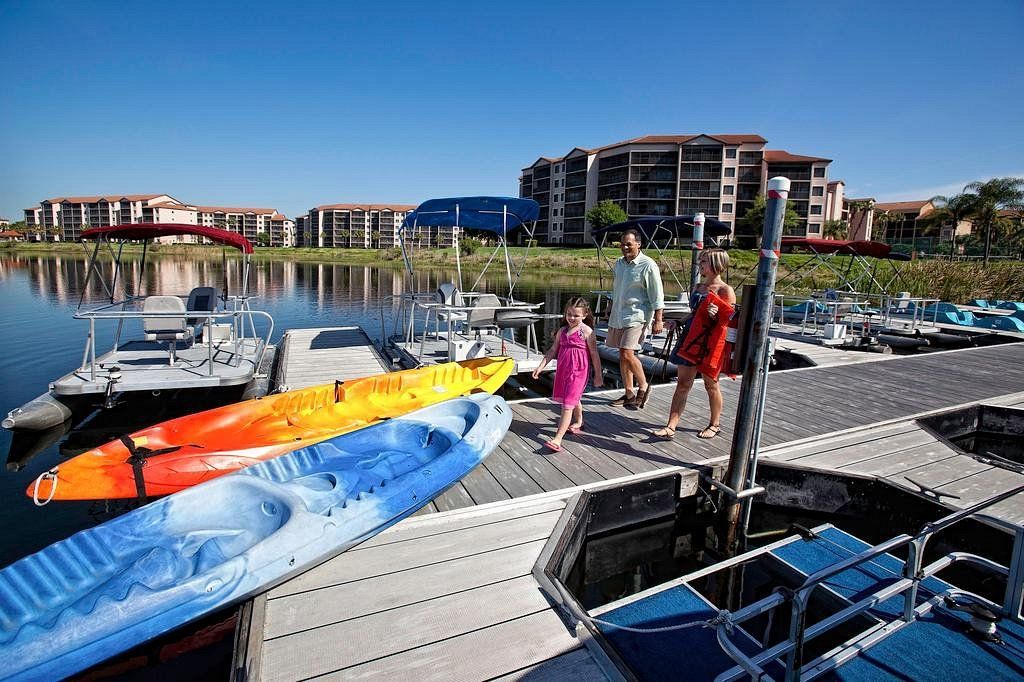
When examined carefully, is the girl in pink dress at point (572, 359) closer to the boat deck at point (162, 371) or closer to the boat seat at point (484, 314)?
the boat seat at point (484, 314)

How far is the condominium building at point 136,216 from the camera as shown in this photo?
10600 cm

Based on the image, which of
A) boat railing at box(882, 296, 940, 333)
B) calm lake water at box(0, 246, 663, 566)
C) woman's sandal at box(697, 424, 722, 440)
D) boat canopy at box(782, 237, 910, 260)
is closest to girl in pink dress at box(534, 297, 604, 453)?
woman's sandal at box(697, 424, 722, 440)

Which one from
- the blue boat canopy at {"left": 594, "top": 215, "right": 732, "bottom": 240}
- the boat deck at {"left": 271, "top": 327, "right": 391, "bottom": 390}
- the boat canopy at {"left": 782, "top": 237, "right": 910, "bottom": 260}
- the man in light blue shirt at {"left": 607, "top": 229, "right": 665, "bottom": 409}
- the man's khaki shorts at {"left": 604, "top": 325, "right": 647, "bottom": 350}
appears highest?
the blue boat canopy at {"left": 594, "top": 215, "right": 732, "bottom": 240}

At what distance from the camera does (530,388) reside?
34.1 ft

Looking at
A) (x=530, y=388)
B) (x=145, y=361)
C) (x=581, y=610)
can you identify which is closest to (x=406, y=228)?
(x=530, y=388)

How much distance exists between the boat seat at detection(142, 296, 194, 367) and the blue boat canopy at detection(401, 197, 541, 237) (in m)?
4.36

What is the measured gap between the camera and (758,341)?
4129 millimetres

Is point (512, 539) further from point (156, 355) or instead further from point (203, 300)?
point (203, 300)

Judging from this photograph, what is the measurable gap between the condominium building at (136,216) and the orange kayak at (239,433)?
107767 mm

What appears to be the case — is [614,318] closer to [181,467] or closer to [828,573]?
[828,573]

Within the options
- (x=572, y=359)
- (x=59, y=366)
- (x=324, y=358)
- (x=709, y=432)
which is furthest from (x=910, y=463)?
(x=59, y=366)

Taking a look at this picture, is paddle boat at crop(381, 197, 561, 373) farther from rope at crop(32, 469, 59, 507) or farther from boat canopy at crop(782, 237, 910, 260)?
boat canopy at crop(782, 237, 910, 260)

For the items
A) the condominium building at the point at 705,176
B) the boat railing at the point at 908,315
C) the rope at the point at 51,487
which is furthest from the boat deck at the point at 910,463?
the condominium building at the point at 705,176

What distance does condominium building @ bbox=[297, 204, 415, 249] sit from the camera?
409 ft
